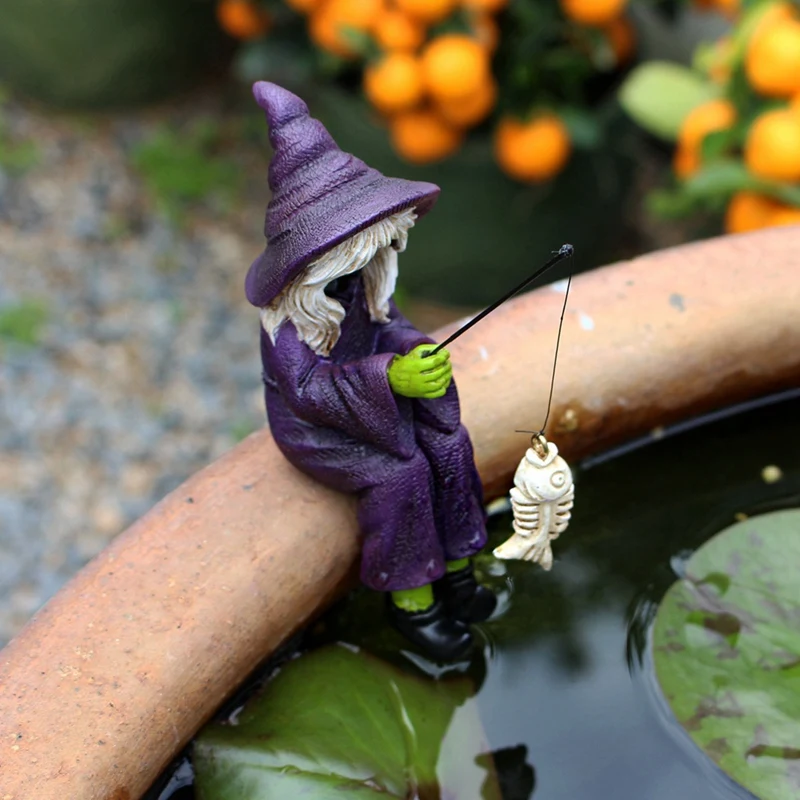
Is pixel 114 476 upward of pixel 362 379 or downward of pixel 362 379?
downward

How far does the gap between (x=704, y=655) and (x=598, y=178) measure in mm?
1210

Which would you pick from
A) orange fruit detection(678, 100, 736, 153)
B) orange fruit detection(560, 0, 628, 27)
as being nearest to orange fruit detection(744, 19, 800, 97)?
orange fruit detection(678, 100, 736, 153)

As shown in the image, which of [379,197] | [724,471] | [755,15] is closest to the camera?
[379,197]

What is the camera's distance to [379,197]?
29.3 inches

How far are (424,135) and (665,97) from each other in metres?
0.39

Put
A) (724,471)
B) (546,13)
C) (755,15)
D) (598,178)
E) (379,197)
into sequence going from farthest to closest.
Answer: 1. (598,178)
2. (546,13)
3. (755,15)
4. (724,471)
5. (379,197)

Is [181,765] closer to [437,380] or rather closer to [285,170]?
[437,380]

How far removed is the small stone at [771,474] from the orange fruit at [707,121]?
531mm

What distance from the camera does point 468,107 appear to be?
1.61 metres

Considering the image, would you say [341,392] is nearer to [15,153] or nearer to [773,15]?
[773,15]

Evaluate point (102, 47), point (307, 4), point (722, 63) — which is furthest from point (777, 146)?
point (102, 47)

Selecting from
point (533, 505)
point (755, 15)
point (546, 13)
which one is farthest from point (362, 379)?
point (546, 13)

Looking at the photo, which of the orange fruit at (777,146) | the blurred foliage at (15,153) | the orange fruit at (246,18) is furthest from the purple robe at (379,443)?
the blurred foliage at (15,153)

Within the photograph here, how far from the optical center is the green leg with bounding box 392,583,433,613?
92 cm
